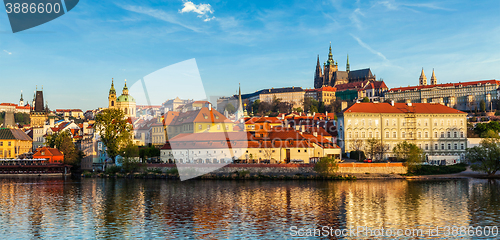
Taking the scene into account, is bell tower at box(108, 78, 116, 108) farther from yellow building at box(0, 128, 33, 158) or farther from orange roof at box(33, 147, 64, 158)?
orange roof at box(33, 147, 64, 158)

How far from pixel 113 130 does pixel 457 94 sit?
444 feet

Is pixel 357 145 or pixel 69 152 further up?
pixel 357 145

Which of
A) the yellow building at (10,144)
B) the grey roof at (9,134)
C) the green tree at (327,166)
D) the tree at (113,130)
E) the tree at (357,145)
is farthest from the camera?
the grey roof at (9,134)

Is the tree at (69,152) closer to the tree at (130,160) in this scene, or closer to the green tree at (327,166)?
the tree at (130,160)

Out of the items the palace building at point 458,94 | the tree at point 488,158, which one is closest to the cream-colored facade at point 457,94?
the palace building at point 458,94

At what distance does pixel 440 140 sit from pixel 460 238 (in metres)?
53.5

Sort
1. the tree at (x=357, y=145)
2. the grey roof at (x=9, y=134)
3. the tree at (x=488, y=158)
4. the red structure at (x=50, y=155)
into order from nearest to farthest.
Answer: the tree at (x=488, y=158) → the tree at (x=357, y=145) → the red structure at (x=50, y=155) → the grey roof at (x=9, y=134)

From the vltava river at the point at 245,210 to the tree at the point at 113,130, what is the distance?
20.7 m

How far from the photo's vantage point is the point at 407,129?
2881 inches

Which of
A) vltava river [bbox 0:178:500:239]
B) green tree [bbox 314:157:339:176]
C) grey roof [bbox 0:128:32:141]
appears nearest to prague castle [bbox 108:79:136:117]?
grey roof [bbox 0:128:32:141]

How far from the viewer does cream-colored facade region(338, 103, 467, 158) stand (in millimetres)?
72188

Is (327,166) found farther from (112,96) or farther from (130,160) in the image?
(112,96)

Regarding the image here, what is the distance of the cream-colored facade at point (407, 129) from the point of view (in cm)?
7219

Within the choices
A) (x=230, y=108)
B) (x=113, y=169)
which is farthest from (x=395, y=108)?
(x=230, y=108)
